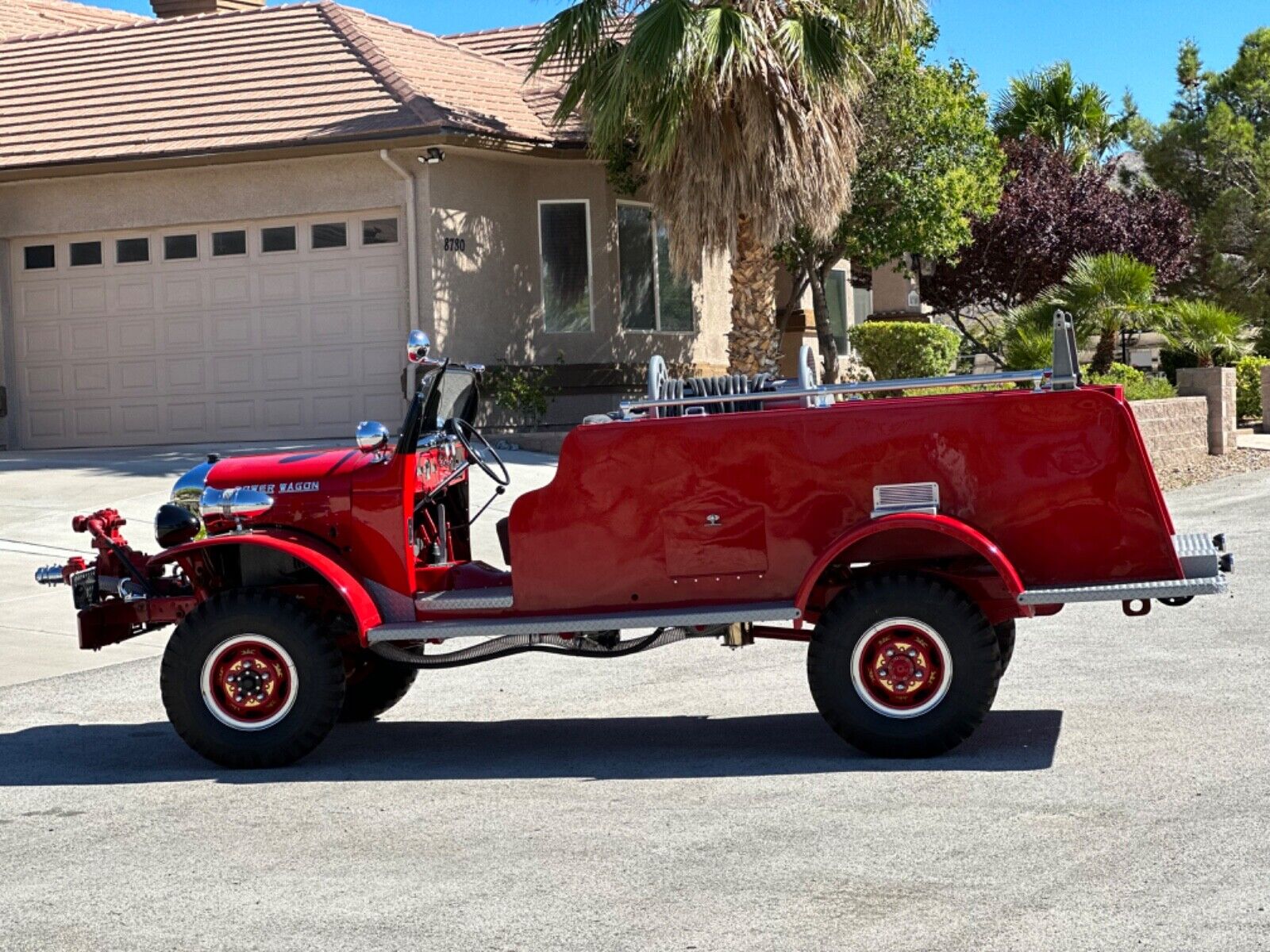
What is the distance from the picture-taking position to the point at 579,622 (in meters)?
7.28

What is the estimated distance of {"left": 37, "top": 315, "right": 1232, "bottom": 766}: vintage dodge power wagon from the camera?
6973 mm

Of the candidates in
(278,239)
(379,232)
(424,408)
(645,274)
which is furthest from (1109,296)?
(424,408)

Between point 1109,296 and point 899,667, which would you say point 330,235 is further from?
point 899,667

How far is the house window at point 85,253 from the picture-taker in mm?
21312

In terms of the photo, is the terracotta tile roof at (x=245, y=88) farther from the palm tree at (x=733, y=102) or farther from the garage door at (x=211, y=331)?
the palm tree at (x=733, y=102)

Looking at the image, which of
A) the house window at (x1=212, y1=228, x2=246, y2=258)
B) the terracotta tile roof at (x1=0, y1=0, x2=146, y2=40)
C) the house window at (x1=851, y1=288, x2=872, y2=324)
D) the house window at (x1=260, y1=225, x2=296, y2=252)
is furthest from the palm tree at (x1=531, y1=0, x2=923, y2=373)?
the terracotta tile roof at (x1=0, y1=0, x2=146, y2=40)

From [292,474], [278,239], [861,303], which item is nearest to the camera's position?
[292,474]

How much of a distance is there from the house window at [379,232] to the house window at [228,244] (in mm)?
1564

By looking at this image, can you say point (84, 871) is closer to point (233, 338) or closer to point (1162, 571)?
point (1162, 571)

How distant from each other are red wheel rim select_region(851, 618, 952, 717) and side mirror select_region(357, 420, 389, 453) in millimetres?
2291

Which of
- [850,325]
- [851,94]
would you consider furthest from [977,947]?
[850,325]

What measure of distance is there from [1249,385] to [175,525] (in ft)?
78.0

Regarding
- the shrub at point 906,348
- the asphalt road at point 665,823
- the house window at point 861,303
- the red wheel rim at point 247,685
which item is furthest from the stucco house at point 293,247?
the red wheel rim at point 247,685

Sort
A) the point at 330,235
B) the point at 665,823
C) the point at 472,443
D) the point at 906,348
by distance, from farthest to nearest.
Answer: the point at 906,348 → the point at 330,235 → the point at 472,443 → the point at 665,823
